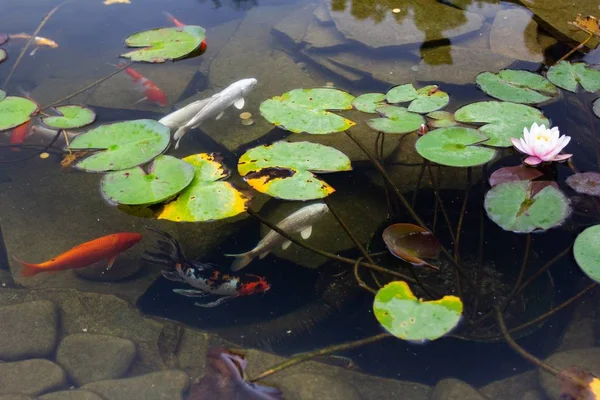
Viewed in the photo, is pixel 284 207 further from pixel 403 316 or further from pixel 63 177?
pixel 63 177

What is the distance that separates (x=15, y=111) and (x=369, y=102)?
6.63 feet

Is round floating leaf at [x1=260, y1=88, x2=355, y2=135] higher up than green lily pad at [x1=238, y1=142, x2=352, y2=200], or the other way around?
round floating leaf at [x1=260, y1=88, x2=355, y2=135]

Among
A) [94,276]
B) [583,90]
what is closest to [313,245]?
[94,276]

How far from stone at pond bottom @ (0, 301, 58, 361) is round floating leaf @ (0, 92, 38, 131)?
1.12 m

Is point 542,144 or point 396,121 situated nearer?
point 542,144

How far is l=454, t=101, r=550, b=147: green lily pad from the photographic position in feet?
8.32

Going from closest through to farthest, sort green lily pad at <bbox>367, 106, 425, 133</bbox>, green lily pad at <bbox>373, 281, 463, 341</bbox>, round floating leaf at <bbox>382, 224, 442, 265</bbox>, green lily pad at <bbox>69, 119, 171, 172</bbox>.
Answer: green lily pad at <bbox>373, 281, 463, 341</bbox> < round floating leaf at <bbox>382, 224, 442, 265</bbox> < green lily pad at <bbox>69, 119, 171, 172</bbox> < green lily pad at <bbox>367, 106, 425, 133</bbox>

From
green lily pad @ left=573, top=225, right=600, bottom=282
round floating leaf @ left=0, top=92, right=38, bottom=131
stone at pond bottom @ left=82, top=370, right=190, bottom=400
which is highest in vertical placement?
round floating leaf @ left=0, top=92, right=38, bottom=131

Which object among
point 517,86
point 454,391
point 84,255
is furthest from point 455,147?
point 84,255

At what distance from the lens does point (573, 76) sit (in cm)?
296

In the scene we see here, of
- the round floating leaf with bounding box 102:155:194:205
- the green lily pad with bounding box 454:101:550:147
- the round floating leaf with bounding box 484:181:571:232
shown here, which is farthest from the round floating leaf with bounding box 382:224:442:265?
the round floating leaf with bounding box 102:155:194:205

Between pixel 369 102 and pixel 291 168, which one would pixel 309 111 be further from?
pixel 291 168

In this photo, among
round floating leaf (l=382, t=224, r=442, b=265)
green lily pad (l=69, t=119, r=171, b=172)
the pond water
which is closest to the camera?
the pond water

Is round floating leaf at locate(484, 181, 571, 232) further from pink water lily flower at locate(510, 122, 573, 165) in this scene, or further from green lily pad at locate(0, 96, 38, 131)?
green lily pad at locate(0, 96, 38, 131)
